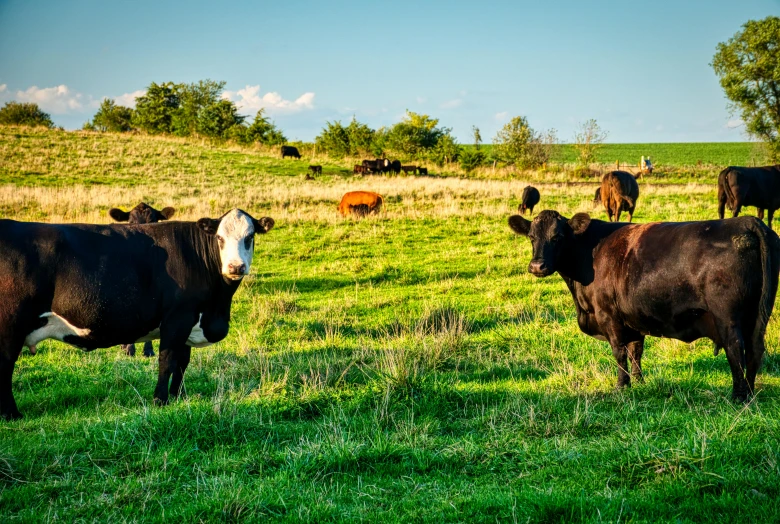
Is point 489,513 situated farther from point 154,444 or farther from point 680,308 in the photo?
point 680,308

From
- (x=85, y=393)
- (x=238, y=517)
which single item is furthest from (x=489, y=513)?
(x=85, y=393)

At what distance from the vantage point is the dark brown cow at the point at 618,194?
21.7 m

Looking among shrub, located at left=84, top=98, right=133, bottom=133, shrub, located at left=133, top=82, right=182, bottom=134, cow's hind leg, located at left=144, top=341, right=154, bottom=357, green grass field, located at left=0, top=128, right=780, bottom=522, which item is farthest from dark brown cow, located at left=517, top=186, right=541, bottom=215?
shrub, located at left=84, top=98, right=133, bottom=133

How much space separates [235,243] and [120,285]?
141 centimetres

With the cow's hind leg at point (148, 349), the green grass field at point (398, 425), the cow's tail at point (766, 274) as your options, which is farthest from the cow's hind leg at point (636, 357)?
the cow's hind leg at point (148, 349)

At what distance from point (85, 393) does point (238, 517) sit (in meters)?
4.37

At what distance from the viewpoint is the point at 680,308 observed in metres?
7.16

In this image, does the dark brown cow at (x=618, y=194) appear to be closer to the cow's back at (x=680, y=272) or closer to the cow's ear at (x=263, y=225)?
the cow's back at (x=680, y=272)

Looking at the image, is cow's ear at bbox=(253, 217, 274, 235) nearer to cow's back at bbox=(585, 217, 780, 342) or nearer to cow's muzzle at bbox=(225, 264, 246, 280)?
cow's muzzle at bbox=(225, 264, 246, 280)

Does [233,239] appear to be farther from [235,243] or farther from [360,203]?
[360,203]

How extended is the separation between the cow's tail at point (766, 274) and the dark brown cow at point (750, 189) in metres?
15.5

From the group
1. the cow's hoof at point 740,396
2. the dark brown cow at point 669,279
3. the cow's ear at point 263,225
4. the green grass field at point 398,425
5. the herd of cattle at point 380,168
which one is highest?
the herd of cattle at point 380,168

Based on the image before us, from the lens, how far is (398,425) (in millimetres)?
6379

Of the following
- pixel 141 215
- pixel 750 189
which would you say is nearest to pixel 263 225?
pixel 141 215
